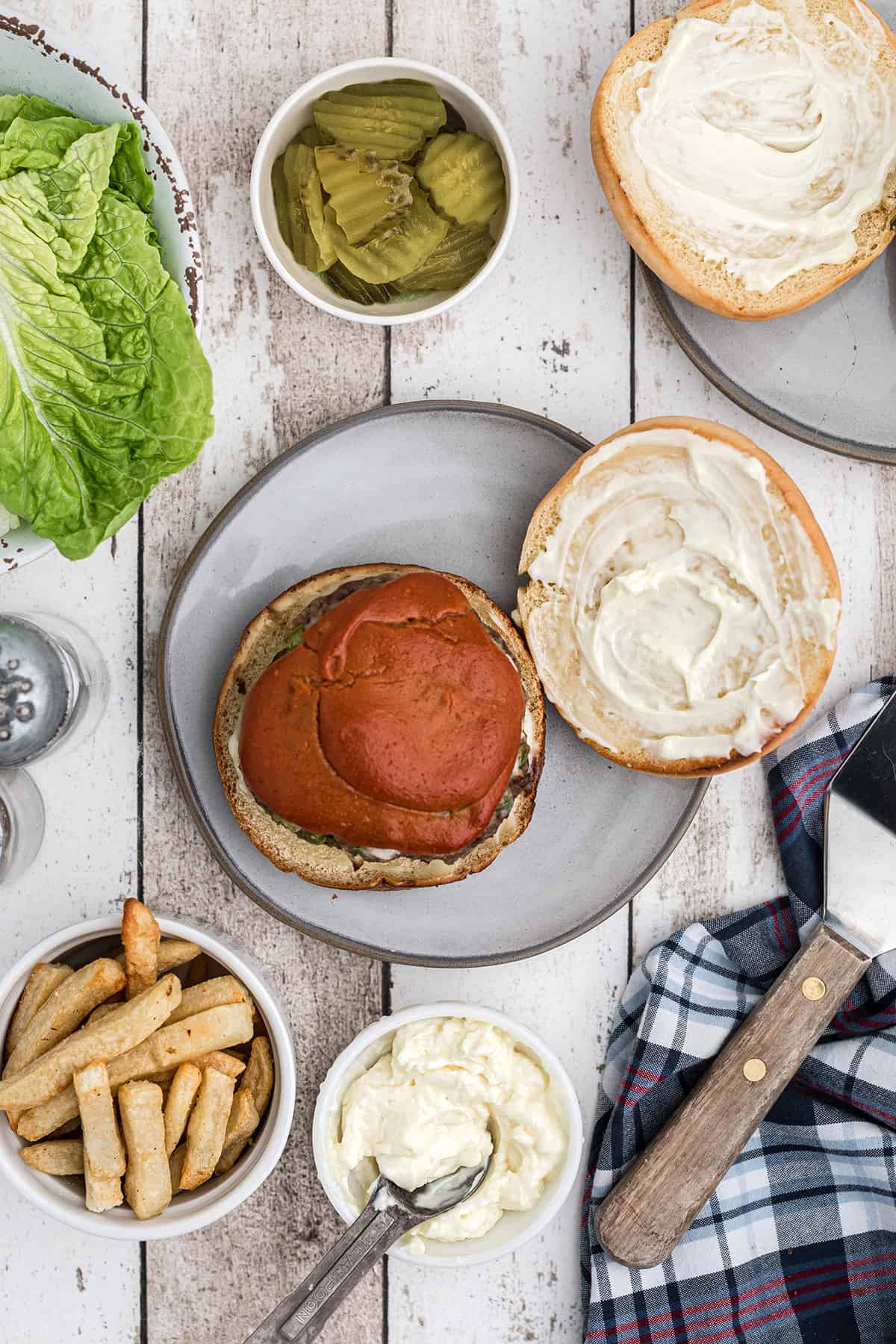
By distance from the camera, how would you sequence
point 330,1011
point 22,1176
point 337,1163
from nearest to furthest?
point 22,1176
point 337,1163
point 330,1011

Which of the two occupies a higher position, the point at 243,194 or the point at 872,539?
the point at 243,194

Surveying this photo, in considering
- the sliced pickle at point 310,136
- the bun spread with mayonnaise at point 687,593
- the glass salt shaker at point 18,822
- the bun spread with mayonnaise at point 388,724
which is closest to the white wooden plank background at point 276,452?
the glass salt shaker at point 18,822

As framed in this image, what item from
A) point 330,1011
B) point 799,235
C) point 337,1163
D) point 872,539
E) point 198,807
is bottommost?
point 337,1163

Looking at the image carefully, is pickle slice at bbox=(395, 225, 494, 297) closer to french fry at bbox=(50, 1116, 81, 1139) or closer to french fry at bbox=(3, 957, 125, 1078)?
→ french fry at bbox=(3, 957, 125, 1078)

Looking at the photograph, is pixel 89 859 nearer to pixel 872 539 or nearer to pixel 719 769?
pixel 719 769

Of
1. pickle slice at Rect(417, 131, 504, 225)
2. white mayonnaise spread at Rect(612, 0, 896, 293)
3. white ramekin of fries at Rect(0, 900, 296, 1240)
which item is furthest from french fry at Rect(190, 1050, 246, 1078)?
white mayonnaise spread at Rect(612, 0, 896, 293)

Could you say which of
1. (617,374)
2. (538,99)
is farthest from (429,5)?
(617,374)

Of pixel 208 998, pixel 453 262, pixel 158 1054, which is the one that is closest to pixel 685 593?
pixel 453 262

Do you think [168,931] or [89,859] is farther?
[89,859]
